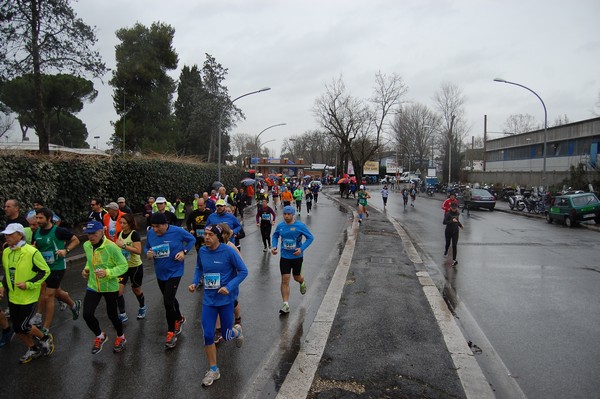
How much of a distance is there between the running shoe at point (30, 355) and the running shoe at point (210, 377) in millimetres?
2145

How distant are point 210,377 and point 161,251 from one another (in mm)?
1876

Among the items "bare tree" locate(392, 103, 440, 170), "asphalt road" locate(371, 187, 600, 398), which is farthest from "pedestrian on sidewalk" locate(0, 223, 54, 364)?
"bare tree" locate(392, 103, 440, 170)

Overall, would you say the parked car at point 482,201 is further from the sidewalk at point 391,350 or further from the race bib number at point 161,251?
the race bib number at point 161,251

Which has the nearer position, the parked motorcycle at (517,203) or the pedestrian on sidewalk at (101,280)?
the pedestrian on sidewalk at (101,280)

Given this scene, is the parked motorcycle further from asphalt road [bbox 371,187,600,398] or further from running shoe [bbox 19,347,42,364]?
running shoe [bbox 19,347,42,364]

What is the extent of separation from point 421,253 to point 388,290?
461 centimetres

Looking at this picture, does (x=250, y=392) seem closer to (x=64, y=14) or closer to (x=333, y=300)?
(x=333, y=300)

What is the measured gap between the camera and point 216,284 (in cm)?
446

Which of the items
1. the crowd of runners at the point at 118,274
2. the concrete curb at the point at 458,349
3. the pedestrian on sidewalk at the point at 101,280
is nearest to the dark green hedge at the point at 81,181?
the crowd of runners at the point at 118,274

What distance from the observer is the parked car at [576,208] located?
18.7m

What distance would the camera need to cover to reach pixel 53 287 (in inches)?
224

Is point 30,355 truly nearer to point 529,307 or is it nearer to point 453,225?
point 529,307

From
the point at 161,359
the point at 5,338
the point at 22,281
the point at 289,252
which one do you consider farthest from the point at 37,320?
the point at 289,252

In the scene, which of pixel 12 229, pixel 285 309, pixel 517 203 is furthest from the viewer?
pixel 517 203
